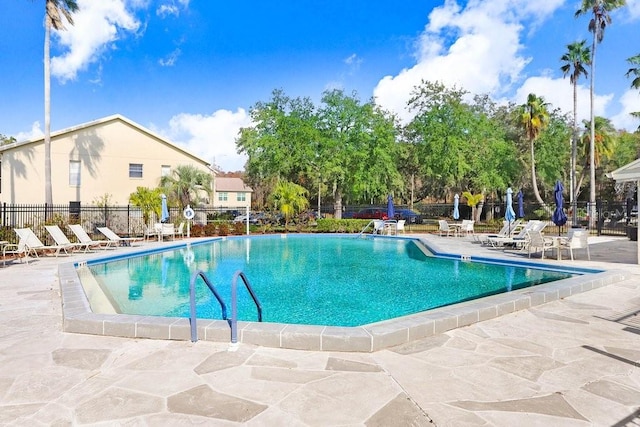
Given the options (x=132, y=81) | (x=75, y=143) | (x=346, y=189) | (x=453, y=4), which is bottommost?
(x=346, y=189)

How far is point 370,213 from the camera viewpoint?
30703 millimetres

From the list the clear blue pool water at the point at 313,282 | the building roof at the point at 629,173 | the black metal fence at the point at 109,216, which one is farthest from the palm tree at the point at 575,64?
the black metal fence at the point at 109,216

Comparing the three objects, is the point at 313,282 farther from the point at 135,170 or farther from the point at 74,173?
the point at 74,173

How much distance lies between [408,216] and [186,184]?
16686 mm

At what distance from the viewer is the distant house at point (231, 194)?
43.0 m

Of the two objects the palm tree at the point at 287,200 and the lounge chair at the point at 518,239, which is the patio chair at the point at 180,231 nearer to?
the palm tree at the point at 287,200

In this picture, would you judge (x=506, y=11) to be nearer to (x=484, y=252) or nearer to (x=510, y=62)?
(x=510, y=62)

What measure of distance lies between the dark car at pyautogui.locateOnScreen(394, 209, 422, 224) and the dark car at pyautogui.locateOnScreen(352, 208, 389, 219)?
3.69ft

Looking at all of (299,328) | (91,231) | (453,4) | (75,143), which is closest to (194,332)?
(299,328)

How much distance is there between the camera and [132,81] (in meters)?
23.7

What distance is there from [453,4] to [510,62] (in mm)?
7352

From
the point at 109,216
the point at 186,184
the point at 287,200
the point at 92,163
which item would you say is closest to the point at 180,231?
the point at 109,216

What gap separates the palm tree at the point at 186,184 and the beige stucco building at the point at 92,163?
44.4 inches

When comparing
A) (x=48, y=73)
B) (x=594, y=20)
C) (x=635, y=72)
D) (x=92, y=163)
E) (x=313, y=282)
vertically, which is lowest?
(x=313, y=282)
